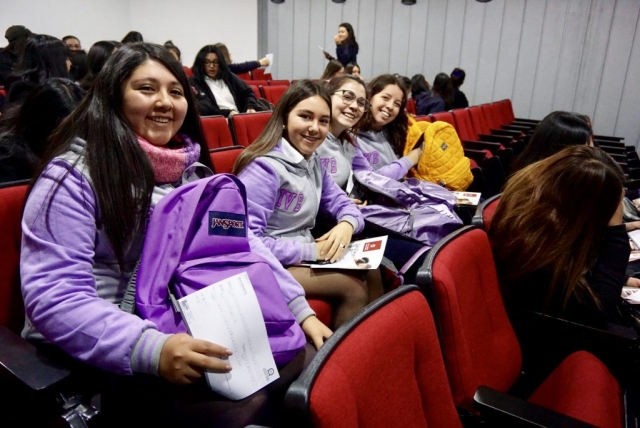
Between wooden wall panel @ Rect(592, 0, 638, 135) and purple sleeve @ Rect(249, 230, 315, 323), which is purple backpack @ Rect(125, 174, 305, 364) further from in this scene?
wooden wall panel @ Rect(592, 0, 638, 135)

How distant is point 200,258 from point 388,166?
1701 mm

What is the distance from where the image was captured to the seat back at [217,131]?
9.20 ft

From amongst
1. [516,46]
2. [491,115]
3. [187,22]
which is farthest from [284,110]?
[187,22]

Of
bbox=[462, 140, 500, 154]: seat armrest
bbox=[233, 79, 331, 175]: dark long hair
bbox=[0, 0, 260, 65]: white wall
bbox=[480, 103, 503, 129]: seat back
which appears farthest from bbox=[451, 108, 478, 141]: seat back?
bbox=[0, 0, 260, 65]: white wall

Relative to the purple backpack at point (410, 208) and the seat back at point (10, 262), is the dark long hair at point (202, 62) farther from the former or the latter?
the seat back at point (10, 262)

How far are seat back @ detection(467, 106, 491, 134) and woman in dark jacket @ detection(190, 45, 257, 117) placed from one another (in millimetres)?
2513

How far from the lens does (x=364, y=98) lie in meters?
2.28

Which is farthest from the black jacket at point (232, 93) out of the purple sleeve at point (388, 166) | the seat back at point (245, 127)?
the purple sleeve at point (388, 166)

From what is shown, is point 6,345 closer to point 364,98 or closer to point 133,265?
point 133,265

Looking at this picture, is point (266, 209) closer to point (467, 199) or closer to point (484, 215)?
point (484, 215)

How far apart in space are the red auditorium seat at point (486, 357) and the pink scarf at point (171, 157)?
0.68m

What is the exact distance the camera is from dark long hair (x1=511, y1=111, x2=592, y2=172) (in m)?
2.24

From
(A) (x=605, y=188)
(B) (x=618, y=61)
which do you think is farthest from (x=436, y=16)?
(A) (x=605, y=188)

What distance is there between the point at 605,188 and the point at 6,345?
5.11 ft
